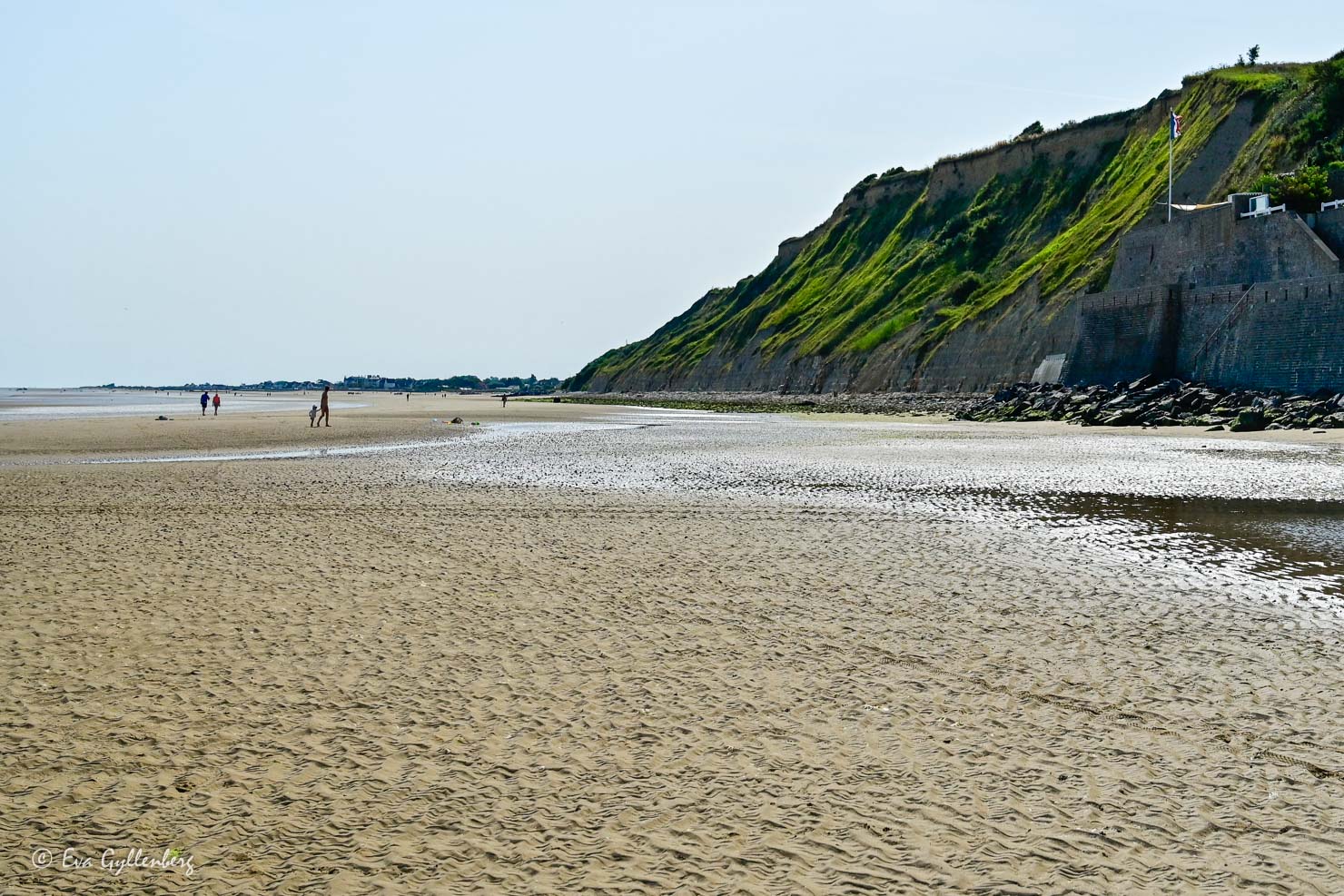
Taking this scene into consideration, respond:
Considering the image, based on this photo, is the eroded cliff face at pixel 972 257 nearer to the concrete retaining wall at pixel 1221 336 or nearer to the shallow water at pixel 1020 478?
the concrete retaining wall at pixel 1221 336

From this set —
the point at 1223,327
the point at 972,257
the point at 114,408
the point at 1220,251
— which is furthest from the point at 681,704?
the point at 114,408

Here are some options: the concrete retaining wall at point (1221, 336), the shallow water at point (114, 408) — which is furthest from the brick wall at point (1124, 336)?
the shallow water at point (114, 408)

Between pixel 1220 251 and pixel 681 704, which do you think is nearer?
pixel 681 704

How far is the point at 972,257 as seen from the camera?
78.4m

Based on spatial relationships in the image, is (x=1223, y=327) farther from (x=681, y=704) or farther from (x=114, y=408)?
(x=114, y=408)

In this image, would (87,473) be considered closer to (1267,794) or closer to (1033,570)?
(1033,570)

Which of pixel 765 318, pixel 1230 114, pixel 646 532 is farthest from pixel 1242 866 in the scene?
pixel 765 318

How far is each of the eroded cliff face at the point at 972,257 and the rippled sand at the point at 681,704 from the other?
149 feet

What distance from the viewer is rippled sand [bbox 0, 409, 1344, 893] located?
13.3 ft

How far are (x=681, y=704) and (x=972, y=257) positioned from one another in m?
78.8

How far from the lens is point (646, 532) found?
41.5 feet

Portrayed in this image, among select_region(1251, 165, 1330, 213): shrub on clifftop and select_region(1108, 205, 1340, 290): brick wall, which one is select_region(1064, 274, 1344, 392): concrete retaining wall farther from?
select_region(1251, 165, 1330, 213): shrub on clifftop

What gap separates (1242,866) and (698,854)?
229 centimetres

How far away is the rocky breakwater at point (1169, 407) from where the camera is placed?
30281mm
